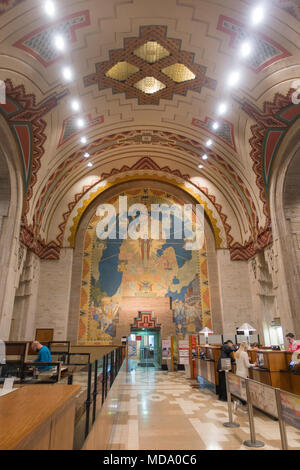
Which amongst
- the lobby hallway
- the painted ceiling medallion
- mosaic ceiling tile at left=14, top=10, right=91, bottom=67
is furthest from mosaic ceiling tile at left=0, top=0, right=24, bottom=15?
the lobby hallway

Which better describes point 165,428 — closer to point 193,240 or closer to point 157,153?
point 193,240

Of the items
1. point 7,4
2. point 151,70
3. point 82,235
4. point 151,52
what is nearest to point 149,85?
point 151,70

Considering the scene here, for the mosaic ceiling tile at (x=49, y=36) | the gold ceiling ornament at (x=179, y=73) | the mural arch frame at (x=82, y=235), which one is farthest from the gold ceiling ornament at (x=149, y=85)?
the mural arch frame at (x=82, y=235)

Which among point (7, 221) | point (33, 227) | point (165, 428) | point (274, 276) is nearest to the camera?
point (165, 428)

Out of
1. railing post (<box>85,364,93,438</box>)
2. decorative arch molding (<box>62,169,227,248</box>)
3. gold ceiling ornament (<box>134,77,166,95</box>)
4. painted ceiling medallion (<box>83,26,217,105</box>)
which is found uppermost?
gold ceiling ornament (<box>134,77,166,95</box>)

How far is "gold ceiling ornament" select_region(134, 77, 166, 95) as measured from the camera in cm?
1008

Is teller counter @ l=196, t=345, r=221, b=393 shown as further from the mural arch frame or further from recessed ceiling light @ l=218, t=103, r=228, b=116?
recessed ceiling light @ l=218, t=103, r=228, b=116

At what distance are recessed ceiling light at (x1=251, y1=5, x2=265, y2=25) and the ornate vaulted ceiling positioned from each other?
0.13 m

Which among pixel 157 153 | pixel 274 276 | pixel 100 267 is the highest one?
pixel 157 153

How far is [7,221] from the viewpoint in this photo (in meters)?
9.09

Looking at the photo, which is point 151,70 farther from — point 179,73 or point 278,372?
point 278,372

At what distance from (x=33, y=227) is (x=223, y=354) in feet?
29.2

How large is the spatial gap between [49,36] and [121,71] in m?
2.76

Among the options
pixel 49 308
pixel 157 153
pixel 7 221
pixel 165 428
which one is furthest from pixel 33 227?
pixel 165 428
